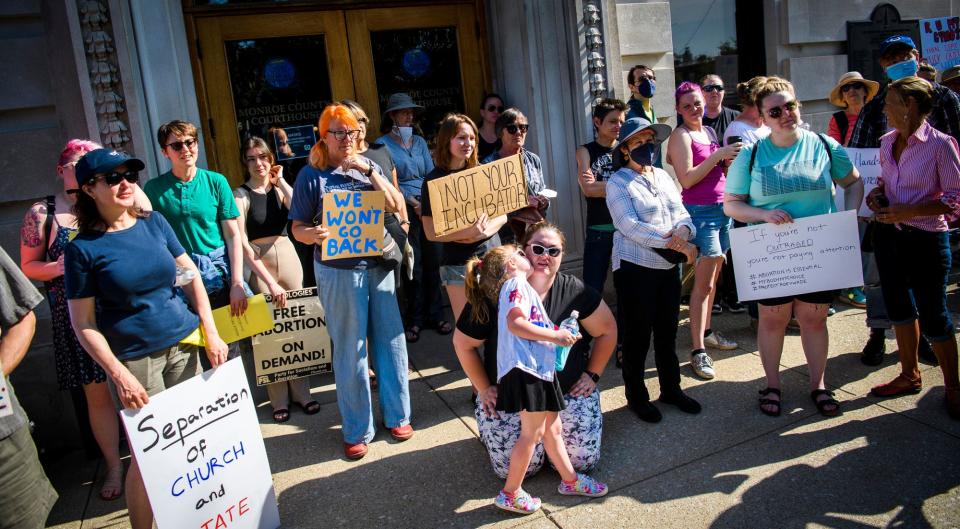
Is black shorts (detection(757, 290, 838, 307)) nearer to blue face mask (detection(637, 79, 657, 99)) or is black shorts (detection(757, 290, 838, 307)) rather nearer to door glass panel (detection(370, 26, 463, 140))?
blue face mask (detection(637, 79, 657, 99))

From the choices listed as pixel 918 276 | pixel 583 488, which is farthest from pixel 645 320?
pixel 918 276

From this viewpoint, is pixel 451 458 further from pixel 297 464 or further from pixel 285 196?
pixel 285 196

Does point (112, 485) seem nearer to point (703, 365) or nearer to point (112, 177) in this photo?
point (112, 177)

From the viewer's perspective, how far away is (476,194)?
3996mm

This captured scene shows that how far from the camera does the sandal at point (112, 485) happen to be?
3.71m

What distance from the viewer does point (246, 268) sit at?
4410mm

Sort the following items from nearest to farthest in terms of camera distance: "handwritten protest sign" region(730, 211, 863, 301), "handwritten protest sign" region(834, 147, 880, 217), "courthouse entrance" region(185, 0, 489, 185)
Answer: "handwritten protest sign" region(730, 211, 863, 301) < "handwritten protest sign" region(834, 147, 880, 217) < "courthouse entrance" region(185, 0, 489, 185)

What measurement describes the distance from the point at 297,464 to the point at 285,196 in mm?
1781

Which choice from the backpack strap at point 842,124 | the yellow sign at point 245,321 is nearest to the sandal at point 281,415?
the yellow sign at point 245,321

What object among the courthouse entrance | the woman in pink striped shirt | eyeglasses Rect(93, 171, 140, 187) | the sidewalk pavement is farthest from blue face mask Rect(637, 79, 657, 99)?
eyeglasses Rect(93, 171, 140, 187)

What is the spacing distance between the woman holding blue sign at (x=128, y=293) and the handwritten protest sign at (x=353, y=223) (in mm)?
793

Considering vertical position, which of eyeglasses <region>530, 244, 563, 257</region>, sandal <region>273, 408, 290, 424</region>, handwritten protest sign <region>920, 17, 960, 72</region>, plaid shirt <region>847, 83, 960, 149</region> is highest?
handwritten protest sign <region>920, 17, 960, 72</region>

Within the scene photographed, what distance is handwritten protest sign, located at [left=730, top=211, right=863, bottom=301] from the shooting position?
3801 millimetres

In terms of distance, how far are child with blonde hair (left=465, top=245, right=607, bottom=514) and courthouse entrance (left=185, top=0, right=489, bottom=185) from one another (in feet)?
10.0
